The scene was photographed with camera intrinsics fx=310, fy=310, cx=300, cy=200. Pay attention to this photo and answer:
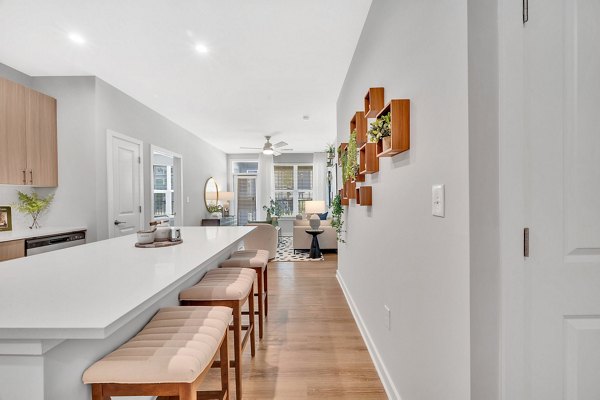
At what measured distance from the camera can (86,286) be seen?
1093mm

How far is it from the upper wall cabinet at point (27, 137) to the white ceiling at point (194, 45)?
38cm

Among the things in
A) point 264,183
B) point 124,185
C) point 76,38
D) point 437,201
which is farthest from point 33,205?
point 264,183

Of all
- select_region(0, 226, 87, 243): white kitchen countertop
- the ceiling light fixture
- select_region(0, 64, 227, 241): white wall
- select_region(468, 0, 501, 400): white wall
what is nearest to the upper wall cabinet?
select_region(0, 64, 227, 241): white wall

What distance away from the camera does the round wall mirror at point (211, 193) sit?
24.4 ft

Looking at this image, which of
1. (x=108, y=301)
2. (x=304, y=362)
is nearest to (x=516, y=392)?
(x=108, y=301)

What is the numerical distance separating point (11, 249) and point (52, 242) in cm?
43

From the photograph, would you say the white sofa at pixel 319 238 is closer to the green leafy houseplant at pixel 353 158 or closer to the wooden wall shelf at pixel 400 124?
the green leafy houseplant at pixel 353 158

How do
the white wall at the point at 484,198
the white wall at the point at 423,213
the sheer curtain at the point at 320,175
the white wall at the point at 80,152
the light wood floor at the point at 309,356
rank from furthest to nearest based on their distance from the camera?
the sheer curtain at the point at 320,175 < the white wall at the point at 80,152 < the light wood floor at the point at 309,356 < the white wall at the point at 423,213 < the white wall at the point at 484,198

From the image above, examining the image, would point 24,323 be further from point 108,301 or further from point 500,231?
point 500,231

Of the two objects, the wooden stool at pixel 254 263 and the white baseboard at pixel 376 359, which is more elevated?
the wooden stool at pixel 254 263

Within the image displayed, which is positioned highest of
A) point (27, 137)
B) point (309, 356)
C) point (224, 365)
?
point (27, 137)

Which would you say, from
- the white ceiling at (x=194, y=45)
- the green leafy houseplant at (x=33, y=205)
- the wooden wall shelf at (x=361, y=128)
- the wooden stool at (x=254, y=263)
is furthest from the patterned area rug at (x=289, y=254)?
the wooden wall shelf at (x=361, y=128)

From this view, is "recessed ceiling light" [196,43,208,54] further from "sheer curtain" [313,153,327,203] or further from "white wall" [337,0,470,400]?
"sheer curtain" [313,153,327,203]

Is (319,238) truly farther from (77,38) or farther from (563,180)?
(563,180)
